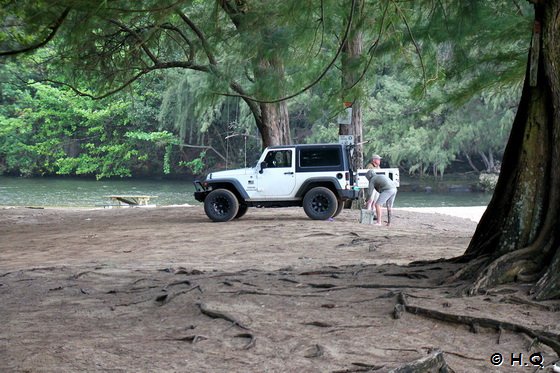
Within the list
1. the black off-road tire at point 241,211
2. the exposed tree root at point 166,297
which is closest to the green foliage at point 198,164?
the black off-road tire at point 241,211

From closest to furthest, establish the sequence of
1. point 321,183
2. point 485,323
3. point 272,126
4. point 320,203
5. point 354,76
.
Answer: point 485,323, point 354,76, point 320,203, point 321,183, point 272,126

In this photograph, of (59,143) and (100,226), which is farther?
(59,143)

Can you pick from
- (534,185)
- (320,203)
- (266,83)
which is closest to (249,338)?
(534,185)

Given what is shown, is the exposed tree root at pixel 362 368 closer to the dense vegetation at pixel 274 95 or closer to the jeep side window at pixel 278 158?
the dense vegetation at pixel 274 95

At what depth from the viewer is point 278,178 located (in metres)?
19.0

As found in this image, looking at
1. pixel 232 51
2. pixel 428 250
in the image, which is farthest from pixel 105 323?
pixel 232 51

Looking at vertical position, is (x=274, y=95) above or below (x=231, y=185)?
above

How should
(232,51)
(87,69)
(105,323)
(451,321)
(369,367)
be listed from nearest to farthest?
(369,367) < (451,321) < (105,323) < (232,51) < (87,69)

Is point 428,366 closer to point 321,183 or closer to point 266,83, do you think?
point 266,83

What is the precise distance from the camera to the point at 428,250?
1256 cm

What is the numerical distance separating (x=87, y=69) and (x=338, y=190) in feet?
23.6

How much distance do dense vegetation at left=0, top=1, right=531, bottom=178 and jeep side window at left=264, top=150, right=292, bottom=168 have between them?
124 centimetres

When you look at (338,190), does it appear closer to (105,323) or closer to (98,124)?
(105,323)

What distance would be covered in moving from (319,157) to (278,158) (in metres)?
1.04
